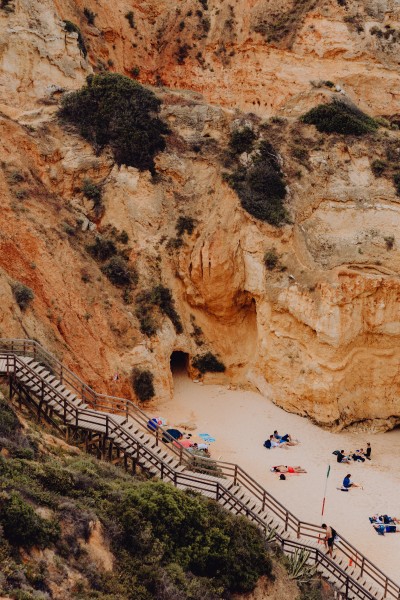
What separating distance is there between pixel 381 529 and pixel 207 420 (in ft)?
34.2

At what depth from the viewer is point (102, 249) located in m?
35.7

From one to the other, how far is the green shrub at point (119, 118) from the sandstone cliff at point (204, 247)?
0.84 meters

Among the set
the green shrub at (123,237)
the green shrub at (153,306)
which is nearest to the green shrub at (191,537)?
the green shrub at (153,306)

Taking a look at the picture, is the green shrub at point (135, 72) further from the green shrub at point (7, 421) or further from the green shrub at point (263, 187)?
the green shrub at point (7, 421)

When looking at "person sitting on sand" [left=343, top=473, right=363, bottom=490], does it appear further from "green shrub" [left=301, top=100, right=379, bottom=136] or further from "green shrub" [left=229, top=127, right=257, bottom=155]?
"green shrub" [left=301, top=100, right=379, bottom=136]

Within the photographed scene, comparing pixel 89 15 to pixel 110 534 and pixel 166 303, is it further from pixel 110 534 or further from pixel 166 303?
pixel 110 534

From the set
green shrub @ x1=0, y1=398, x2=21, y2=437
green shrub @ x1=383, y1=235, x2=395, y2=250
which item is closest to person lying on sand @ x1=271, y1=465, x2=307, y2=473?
green shrub @ x1=383, y1=235, x2=395, y2=250

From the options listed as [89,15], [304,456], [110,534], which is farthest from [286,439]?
[89,15]

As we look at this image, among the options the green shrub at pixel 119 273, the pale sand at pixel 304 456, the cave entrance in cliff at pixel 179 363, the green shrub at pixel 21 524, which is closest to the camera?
the green shrub at pixel 21 524

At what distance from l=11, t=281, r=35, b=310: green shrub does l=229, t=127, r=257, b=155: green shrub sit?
17.0 m

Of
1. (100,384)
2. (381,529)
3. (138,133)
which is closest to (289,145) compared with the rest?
(138,133)

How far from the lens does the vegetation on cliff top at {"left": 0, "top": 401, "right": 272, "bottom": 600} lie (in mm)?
11766

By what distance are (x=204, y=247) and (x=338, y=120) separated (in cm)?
1231

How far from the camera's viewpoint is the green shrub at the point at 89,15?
5038 centimetres
